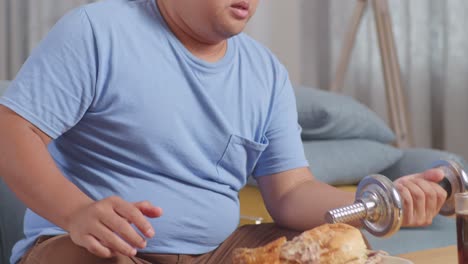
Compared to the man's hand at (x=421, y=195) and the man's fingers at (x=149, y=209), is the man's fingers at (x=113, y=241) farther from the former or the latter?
the man's hand at (x=421, y=195)

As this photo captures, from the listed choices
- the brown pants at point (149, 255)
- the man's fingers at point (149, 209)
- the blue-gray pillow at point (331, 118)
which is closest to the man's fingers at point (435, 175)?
the brown pants at point (149, 255)

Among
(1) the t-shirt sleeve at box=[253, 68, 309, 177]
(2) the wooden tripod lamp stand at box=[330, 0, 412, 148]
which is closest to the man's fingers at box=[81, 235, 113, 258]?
(1) the t-shirt sleeve at box=[253, 68, 309, 177]

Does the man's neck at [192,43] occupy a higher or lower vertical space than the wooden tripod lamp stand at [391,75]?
higher

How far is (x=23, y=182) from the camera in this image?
998 millimetres

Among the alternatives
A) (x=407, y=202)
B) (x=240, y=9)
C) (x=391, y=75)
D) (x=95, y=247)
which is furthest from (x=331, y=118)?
(x=95, y=247)

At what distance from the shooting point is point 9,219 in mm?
1499

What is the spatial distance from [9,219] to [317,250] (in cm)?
81

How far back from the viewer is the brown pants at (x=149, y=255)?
0.97m

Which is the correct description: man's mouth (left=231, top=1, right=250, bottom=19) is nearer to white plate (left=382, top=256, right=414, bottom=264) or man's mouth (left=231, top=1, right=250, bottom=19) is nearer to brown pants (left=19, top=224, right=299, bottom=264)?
brown pants (left=19, top=224, right=299, bottom=264)

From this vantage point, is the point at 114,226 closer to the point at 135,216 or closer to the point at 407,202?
the point at 135,216

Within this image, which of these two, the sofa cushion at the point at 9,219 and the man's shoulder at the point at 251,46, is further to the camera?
the sofa cushion at the point at 9,219

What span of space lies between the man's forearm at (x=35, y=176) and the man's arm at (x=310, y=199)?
0.40 m

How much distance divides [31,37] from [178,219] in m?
1.62

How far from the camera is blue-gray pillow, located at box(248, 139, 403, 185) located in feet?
6.82
